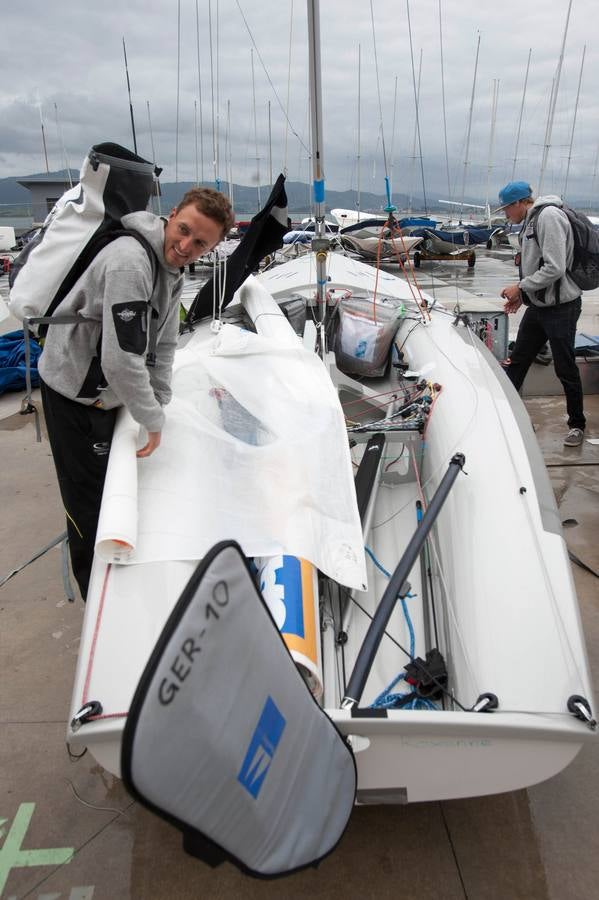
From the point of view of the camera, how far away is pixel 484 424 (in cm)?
229

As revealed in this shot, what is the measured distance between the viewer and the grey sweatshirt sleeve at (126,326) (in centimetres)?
157

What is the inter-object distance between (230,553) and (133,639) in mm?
613

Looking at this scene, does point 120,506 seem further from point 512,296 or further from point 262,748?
point 512,296

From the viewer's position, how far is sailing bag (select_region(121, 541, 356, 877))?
2.60ft

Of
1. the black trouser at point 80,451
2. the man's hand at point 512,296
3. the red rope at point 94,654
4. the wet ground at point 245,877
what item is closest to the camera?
the red rope at point 94,654

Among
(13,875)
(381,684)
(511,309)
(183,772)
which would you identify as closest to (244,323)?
(511,309)

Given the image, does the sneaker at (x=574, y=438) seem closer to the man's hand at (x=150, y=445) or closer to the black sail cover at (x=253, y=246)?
the black sail cover at (x=253, y=246)

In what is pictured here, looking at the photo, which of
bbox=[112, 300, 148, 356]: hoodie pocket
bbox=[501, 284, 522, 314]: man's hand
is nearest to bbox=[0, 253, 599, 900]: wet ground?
bbox=[112, 300, 148, 356]: hoodie pocket

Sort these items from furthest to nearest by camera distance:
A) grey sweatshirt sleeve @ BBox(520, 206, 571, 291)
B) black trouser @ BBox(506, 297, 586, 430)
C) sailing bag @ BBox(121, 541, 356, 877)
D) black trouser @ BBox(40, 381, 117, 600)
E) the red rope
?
black trouser @ BBox(506, 297, 586, 430) → grey sweatshirt sleeve @ BBox(520, 206, 571, 291) → black trouser @ BBox(40, 381, 117, 600) → the red rope → sailing bag @ BBox(121, 541, 356, 877)

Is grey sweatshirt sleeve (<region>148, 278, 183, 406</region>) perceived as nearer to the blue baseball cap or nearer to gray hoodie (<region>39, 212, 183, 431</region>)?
gray hoodie (<region>39, 212, 183, 431</region>)

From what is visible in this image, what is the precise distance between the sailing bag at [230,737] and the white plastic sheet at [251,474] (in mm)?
680

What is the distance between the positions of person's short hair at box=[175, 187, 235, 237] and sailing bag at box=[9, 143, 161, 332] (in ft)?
0.57

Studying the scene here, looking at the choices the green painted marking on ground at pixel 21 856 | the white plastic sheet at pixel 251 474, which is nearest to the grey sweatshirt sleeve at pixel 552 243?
the white plastic sheet at pixel 251 474

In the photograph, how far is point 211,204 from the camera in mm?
1639
